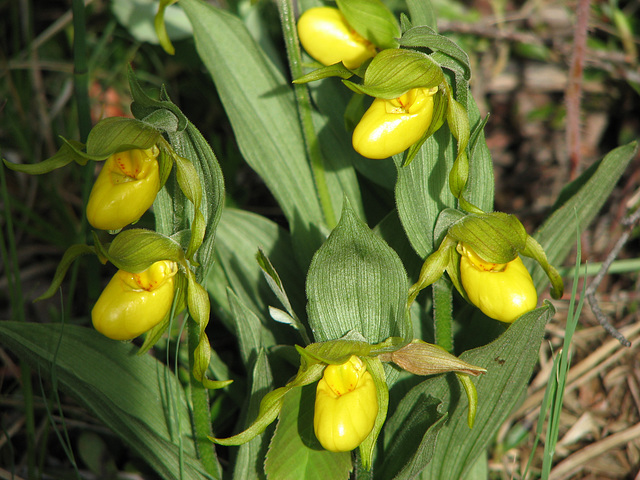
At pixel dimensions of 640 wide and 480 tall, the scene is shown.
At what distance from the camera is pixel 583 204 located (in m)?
1.20

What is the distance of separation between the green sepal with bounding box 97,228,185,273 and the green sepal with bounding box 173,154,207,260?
1.6 inches

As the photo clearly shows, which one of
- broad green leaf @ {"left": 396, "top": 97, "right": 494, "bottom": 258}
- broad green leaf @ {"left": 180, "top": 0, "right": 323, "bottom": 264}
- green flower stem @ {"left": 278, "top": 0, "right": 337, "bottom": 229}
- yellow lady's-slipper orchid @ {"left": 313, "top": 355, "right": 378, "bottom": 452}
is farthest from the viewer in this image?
broad green leaf @ {"left": 180, "top": 0, "right": 323, "bottom": 264}

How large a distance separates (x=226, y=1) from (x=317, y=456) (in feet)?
5.39

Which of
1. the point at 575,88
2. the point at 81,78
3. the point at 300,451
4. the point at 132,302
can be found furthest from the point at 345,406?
the point at 575,88

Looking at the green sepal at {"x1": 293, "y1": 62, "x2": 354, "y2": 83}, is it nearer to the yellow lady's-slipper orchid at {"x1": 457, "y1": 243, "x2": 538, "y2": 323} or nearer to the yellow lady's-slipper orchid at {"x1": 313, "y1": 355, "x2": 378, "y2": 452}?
the yellow lady's-slipper orchid at {"x1": 457, "y1": 243, "x2": 538, "y2": 323}

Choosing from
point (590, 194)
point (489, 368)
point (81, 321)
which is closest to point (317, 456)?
point (489, 368)

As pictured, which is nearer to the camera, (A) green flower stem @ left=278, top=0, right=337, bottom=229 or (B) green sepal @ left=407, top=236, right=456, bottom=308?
(B) green sepal @ left=407, top=236, right=456, bottom=308

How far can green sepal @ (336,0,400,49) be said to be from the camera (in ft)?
3.56

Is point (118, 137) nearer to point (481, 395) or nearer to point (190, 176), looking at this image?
point (190, 176)

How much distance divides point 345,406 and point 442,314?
0.34m

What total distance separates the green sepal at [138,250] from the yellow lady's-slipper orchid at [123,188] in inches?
1.7

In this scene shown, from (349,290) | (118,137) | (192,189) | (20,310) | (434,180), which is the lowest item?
(20,310)

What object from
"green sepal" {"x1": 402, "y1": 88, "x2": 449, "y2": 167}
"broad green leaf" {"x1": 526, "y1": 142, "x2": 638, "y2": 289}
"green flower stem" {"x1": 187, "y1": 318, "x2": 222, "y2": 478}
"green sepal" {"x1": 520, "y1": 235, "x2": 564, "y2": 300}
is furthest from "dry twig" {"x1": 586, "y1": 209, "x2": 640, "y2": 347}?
"green flower stem" {"x1": 187, "y1": 318, "x2": 222, "y2": 478}

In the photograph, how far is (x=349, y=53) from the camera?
1148 mm
